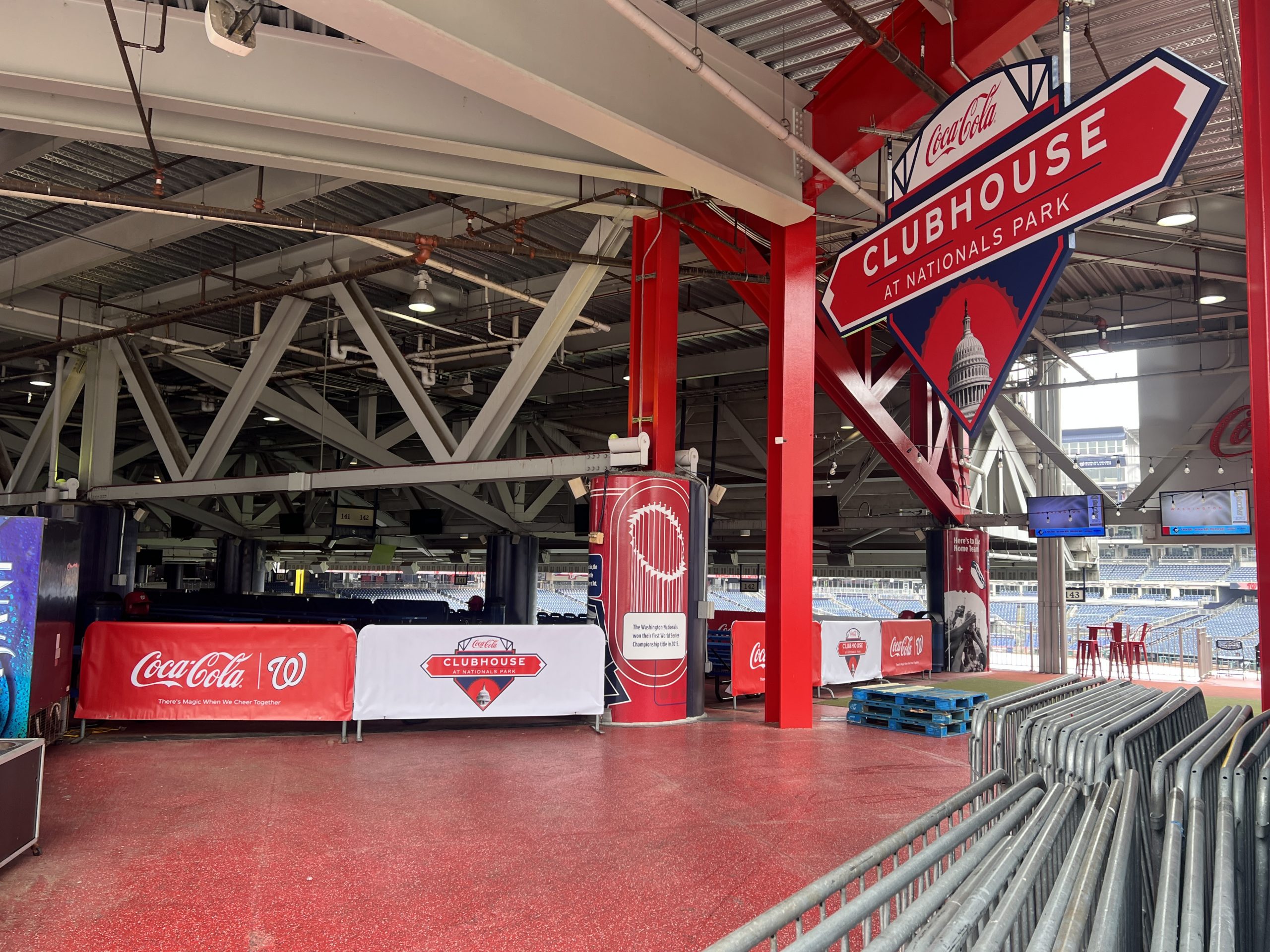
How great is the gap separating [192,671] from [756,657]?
791cm

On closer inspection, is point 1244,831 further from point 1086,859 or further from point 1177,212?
point 1177,212

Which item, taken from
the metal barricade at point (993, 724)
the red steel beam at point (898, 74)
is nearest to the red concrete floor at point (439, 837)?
the metal barricade at point (993, 724)

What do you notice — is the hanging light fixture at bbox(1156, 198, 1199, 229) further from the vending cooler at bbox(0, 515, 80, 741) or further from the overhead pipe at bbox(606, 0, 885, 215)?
the vending cooler at bbox(0, 515, 80, 741)

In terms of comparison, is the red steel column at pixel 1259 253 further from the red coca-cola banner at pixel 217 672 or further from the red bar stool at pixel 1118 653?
the red bar stool at pixel 1118 653

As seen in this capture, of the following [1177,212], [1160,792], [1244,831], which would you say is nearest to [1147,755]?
[1160,792]

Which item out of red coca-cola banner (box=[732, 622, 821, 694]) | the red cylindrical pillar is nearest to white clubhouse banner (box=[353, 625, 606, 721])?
the red cylindrical pillar

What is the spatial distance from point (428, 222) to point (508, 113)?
4479 millimetres

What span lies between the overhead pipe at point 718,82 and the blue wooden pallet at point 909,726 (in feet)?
20.9

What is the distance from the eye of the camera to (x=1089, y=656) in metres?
19.7

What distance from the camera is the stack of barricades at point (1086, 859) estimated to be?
70.2 inches

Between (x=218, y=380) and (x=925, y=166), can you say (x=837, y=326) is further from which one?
(x=218, y=380)

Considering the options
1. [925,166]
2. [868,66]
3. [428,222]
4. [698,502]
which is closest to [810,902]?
[925,166]

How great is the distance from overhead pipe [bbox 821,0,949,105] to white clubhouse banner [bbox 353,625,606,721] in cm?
662

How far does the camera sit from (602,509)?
36.5 ft
